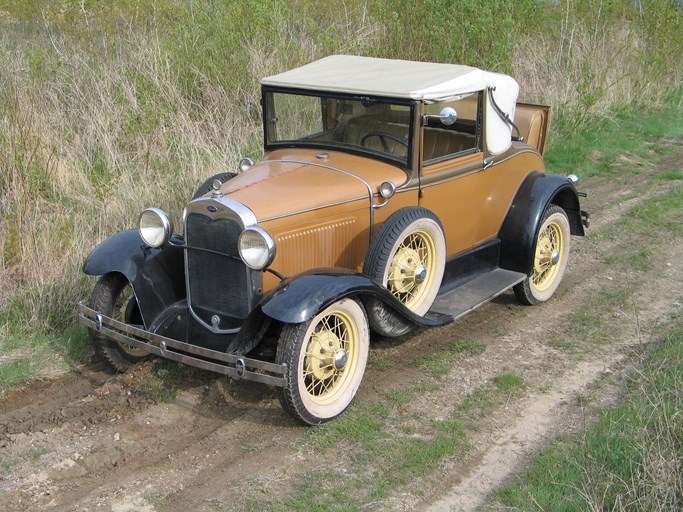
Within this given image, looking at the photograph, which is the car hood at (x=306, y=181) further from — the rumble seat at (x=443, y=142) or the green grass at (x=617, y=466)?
the green grass at (x=617, y=466)

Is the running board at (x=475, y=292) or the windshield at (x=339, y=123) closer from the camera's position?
the windshield at (x=339, y=123)

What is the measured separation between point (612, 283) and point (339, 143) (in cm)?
283

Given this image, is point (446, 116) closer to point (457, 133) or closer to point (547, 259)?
point (457, 133)

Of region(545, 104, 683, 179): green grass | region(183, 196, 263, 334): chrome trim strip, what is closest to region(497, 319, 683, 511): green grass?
region(183, 196, 263, 334): chrome trim strip

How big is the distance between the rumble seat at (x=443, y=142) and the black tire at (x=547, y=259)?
905mm

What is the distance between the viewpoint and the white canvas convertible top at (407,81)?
506cm

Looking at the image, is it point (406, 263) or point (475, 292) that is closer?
point (406, 263)

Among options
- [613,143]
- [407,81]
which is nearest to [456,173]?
[407,81]

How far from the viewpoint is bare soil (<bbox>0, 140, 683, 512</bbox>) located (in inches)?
150

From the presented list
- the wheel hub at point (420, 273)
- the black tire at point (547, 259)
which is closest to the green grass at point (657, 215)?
the black tire at point (547, 259)

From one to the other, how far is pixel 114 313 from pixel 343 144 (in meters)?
1.90

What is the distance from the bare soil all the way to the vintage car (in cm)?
27

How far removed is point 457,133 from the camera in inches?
222

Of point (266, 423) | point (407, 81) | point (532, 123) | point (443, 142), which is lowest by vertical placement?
point (266, 423)
